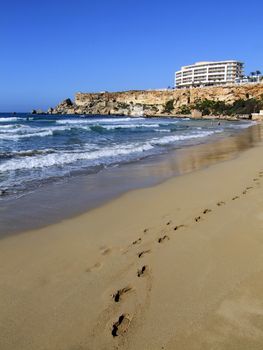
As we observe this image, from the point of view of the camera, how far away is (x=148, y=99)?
128 m

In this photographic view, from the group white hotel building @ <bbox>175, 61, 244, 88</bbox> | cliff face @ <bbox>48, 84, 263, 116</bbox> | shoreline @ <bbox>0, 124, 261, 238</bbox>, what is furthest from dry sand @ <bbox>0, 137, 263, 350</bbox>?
white hotel building @ <bbox>175, 61, 244, 88</bbox>

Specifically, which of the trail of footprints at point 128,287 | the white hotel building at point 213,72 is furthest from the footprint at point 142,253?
the white hotel building at point 213,72

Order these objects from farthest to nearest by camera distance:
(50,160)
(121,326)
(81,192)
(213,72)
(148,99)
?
(213,72)
(148,99)
(50,160)
(81,192)
(121,326)

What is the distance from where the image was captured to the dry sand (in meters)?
2.87

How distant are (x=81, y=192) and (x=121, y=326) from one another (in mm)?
5493

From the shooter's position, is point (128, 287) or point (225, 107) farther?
point (225, 107)

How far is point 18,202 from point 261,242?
4.69 m

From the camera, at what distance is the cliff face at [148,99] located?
102 meters

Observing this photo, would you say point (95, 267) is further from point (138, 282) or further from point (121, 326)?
point (121, 326)

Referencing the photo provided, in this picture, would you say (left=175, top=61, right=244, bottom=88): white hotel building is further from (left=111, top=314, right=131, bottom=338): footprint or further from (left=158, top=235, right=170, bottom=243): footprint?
(left=111, top=314, right=131, bottom=338): footprint

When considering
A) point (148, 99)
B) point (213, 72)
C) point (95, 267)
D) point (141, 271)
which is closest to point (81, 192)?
point (95, 267)

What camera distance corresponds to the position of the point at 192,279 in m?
3.72

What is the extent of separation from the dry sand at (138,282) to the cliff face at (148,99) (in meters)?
95.9

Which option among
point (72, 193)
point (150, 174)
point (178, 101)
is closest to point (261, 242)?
point (72, 193)
